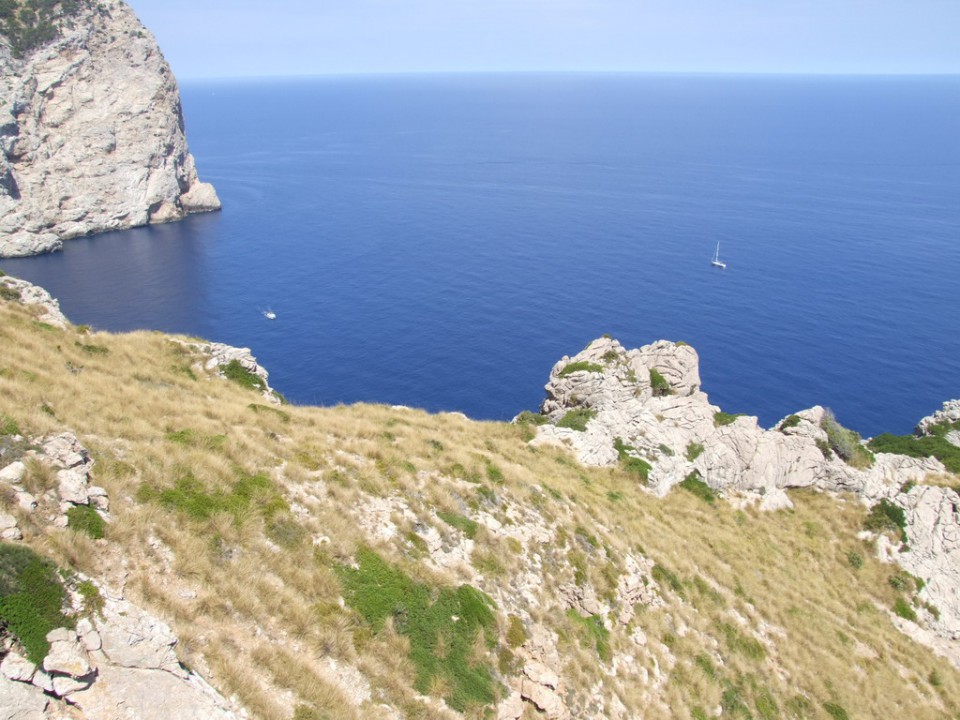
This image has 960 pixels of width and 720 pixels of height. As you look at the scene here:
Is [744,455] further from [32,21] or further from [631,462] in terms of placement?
[32,21]

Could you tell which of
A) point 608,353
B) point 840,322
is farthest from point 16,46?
point 840,322

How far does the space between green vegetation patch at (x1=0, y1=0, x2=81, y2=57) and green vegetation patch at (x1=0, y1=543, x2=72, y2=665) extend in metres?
169

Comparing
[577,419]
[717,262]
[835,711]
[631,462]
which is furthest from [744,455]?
[717,262]

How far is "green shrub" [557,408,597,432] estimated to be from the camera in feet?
139

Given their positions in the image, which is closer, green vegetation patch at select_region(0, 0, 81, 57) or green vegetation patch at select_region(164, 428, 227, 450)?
green vegetation patch at select_region(164, 428, 227, 450)

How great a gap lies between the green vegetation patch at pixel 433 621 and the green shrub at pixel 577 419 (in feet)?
76.6

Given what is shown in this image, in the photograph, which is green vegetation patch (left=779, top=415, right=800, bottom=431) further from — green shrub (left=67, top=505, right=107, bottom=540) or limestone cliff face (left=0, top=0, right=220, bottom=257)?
limestone cliff face (left=0, top=0, right=220, bottom=257)

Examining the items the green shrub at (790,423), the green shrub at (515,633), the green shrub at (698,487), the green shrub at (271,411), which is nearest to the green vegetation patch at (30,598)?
the green shrub at (515,633)

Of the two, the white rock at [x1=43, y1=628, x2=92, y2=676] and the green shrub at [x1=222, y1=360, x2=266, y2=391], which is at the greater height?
the white rock at [x1=43, y1=628, x2=92, y2=676]

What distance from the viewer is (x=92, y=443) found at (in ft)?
60.3

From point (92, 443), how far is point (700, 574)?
85.5ft

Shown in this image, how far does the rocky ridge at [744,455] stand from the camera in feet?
127

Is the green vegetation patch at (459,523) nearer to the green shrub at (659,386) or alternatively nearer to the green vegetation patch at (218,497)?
the green vegetation patch at (218,497)

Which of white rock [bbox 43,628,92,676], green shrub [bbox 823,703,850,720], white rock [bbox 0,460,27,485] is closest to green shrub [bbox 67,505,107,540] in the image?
white rock [bbox 0,460,27,485]
